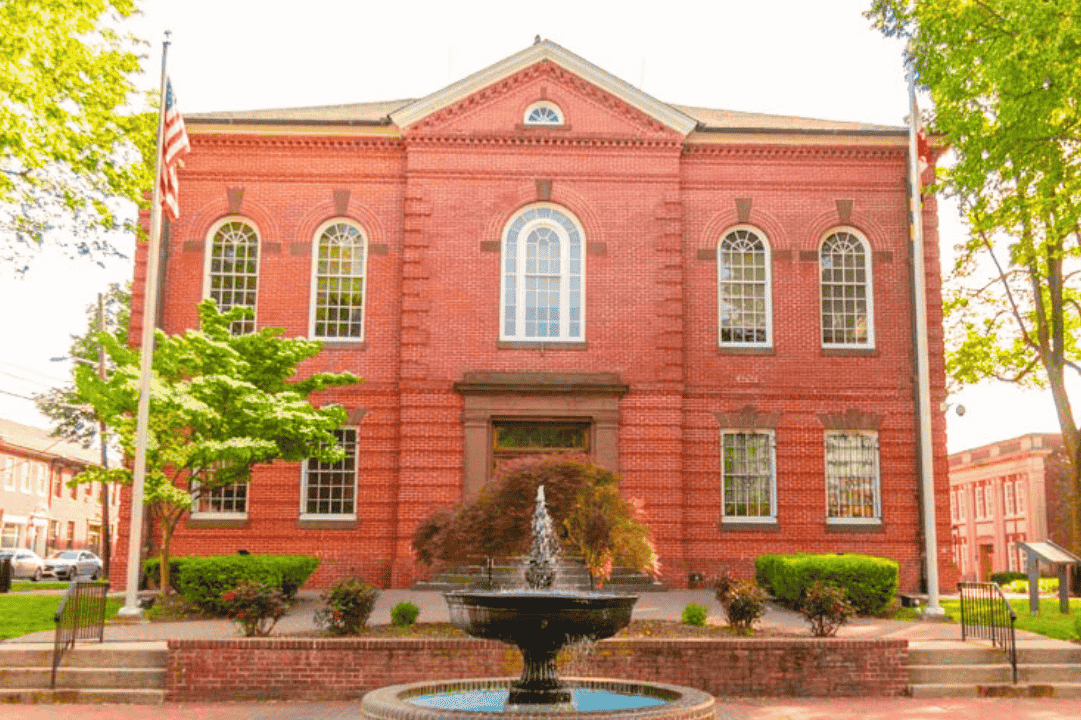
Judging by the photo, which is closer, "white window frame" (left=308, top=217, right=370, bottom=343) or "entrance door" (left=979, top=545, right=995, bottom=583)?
"white window frame" (left=308, top=217, right=370, bottom=343)

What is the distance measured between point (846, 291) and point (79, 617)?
688 inches

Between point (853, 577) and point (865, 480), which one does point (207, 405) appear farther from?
point (865, 480)

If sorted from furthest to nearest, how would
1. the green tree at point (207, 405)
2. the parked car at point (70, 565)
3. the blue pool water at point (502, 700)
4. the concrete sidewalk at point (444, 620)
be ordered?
the parked car at point (70, 565) → the green tree at point (207, 405) → the concrete sidewalk at point (444, 620) → the blue pool water at point (502, 700)

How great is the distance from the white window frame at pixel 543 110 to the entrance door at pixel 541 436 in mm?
6787

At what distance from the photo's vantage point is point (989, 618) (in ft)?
47.0

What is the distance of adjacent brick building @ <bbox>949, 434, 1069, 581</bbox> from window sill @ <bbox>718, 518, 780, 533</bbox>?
28225mm

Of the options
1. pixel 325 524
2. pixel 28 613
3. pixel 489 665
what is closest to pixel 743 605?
pixel 489 665

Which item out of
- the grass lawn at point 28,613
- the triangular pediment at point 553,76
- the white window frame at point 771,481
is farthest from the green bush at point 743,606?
the triangular pediment at point 553,76

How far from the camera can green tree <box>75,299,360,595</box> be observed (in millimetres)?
17547

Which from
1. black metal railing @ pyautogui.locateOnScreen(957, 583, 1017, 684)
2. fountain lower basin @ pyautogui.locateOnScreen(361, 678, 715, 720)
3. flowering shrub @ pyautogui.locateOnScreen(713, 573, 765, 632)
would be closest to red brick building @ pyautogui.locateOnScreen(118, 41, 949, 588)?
flowering shrub @ pyautogui.locateOnScreen(713, 573, 765, 632)

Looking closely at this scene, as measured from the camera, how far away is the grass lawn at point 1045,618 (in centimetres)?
1550

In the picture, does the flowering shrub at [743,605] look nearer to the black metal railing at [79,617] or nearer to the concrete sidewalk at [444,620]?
the concrete sidewalk at [444,620]

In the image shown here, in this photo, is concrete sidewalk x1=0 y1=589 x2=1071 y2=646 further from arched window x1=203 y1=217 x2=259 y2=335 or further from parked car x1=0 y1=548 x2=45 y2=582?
parked car x1=0 y1=548 x2=45 y2=582

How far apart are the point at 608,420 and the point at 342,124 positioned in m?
8.94
